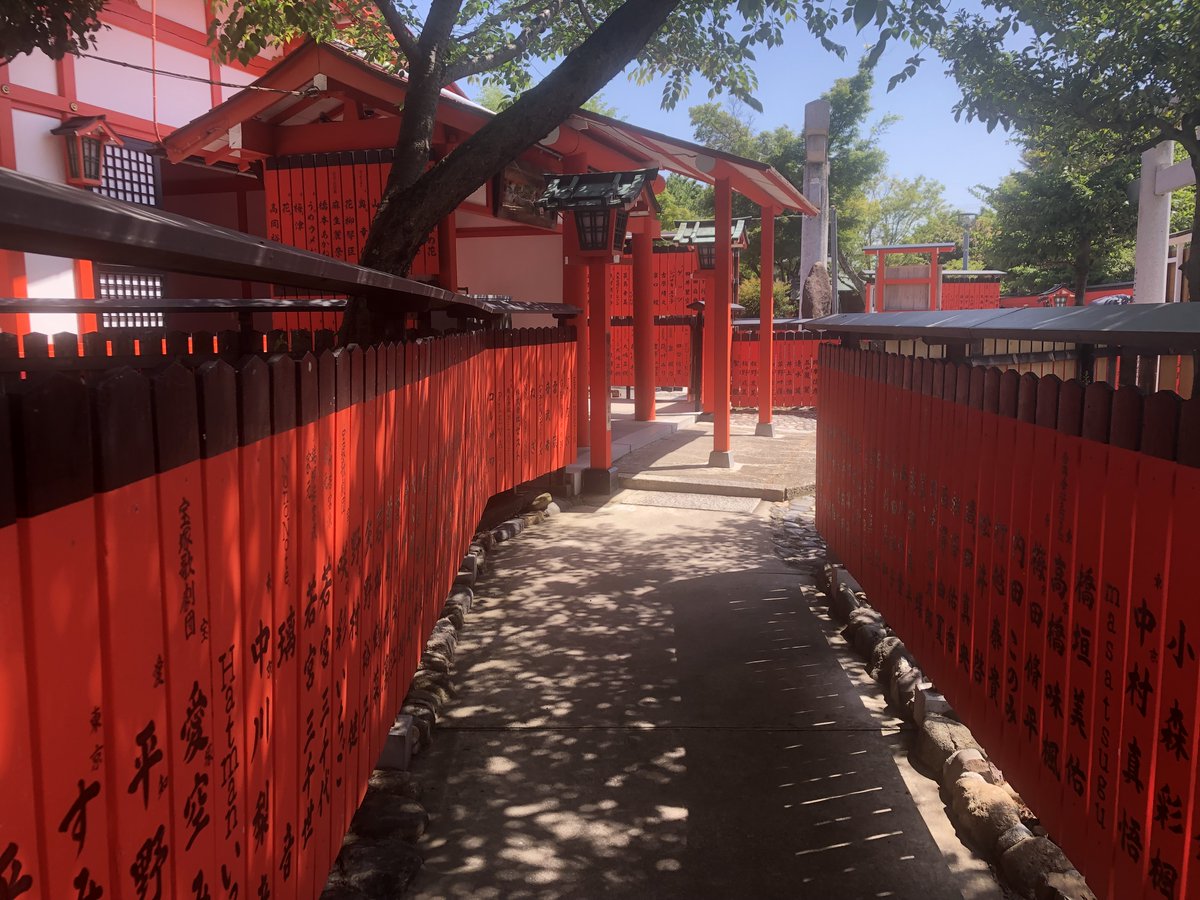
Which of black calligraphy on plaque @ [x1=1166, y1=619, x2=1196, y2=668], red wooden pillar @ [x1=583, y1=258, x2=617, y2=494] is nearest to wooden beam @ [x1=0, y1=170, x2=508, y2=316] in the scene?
black calligraphy on plaque @ [x1=1166, y1=619, x2=1196, y2=668]

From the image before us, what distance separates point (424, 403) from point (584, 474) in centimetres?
584

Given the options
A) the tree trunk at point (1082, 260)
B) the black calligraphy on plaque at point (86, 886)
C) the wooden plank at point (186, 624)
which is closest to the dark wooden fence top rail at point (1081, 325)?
the wooden plank at point (186, 624)

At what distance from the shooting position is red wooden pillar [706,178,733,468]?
11.2 meters

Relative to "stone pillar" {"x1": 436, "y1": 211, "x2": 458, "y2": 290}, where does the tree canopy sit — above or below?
above

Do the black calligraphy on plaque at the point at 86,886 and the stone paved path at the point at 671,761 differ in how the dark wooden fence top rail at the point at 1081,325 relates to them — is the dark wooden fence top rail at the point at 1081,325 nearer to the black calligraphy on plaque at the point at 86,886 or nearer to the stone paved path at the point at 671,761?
the stone paved path at the point at 671,761

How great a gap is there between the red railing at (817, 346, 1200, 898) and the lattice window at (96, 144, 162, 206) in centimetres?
1031

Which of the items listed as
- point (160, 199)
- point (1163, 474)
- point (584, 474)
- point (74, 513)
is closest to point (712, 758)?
point (1163, 474)

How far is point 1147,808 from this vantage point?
224 centimetres

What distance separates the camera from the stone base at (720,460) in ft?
36.4

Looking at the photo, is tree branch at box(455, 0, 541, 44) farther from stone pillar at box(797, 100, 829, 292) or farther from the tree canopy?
the tree canopy

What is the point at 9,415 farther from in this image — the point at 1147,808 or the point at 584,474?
the point at 584,474

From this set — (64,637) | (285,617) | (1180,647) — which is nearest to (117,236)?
(64,637)

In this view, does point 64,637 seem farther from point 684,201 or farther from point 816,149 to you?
point 684,201

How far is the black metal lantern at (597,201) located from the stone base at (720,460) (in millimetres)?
2962
